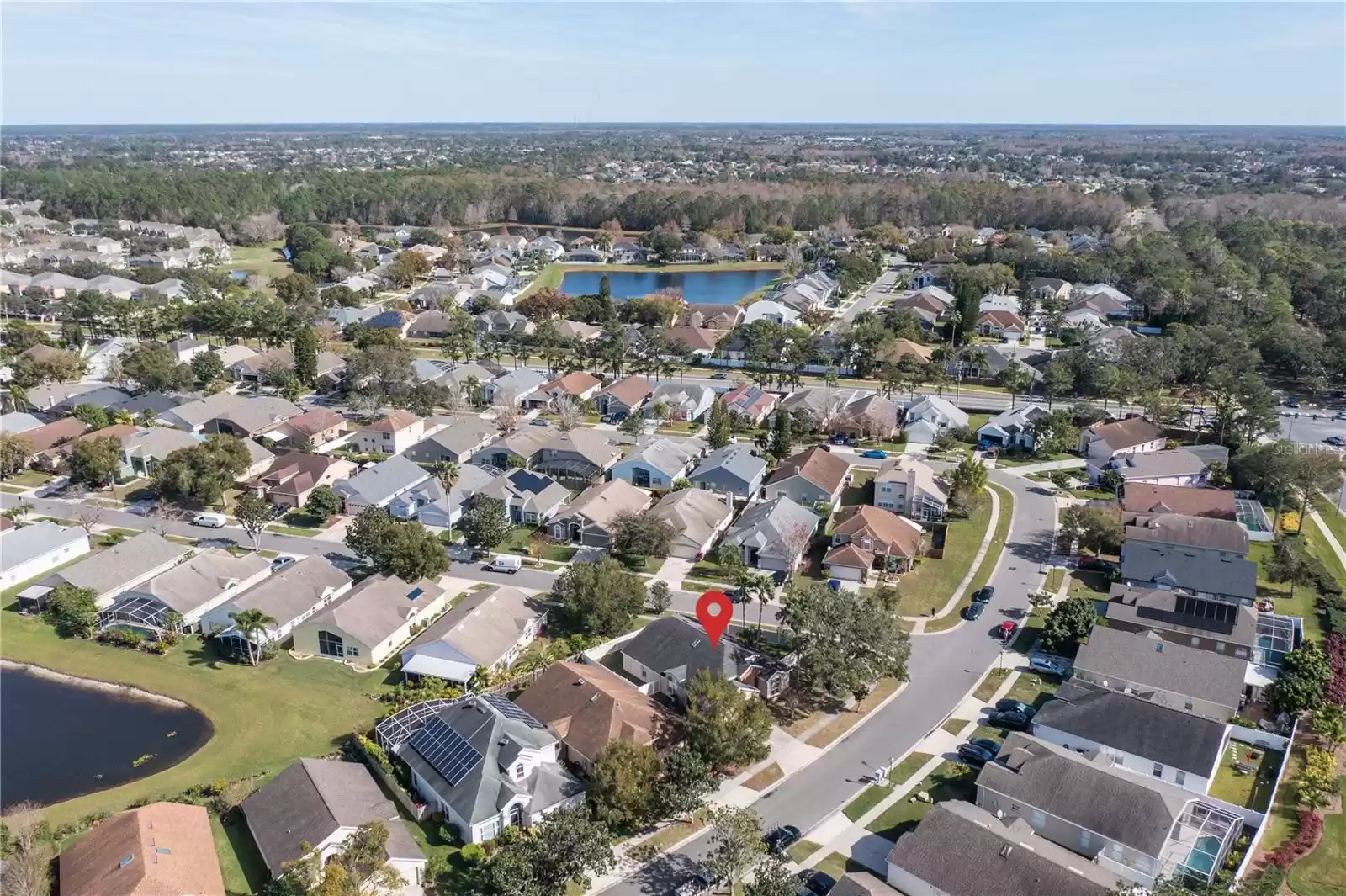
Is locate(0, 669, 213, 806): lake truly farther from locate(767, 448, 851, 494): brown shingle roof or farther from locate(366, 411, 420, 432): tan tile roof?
locate(767, 448, 851, 494): brown shingle roof

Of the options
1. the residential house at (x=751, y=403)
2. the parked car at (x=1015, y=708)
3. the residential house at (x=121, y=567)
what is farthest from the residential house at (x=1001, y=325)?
the residential house at (x=121, y=567)

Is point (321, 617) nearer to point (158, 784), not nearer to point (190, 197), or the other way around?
point (158, 784)

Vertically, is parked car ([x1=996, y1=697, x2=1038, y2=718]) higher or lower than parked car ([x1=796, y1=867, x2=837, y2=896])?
higher

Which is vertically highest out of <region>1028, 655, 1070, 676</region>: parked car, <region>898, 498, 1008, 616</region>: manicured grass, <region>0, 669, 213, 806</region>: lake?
<region>898, 498, 1008, 616</region>: manicured grass

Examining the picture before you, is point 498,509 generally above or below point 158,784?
above

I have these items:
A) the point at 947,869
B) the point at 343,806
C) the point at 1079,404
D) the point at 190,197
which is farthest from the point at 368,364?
the point at 190,197

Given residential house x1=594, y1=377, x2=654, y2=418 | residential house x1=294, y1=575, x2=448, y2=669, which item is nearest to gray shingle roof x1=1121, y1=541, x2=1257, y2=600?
residential house x1=294, y1=575, x2=448, y2=669

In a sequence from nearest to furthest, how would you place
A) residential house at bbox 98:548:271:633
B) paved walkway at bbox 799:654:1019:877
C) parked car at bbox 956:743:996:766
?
paved walkway at bbox 799:654:1019:877
parked car at bbox 956:743:996:766
residential house at bbox 98:548:271:633
